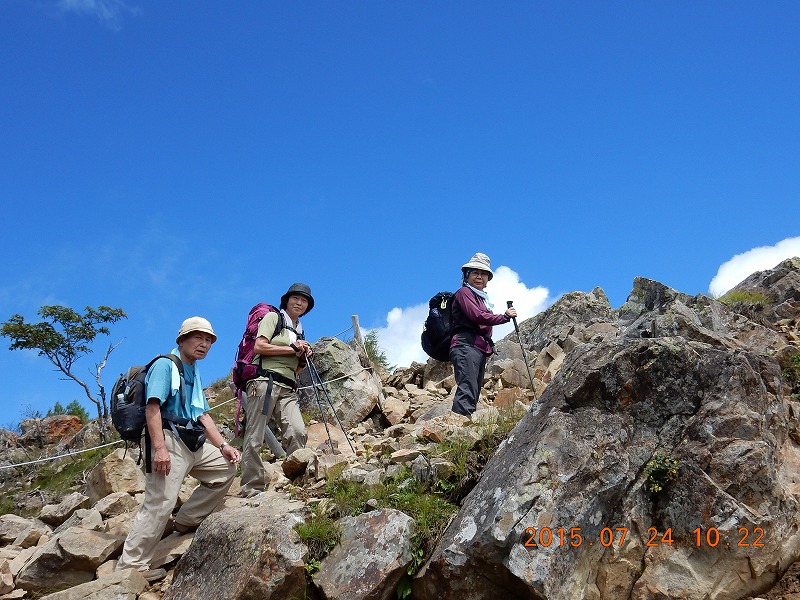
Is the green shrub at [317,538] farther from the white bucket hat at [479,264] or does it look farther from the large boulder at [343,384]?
the large boulder at [343,384]

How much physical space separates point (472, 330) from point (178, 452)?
4294 millimetres

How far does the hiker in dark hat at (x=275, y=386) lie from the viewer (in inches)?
297

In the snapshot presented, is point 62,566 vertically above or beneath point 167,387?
beneath

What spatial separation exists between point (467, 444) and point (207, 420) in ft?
9.17

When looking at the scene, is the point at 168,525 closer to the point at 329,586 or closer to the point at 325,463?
the point at 325,463

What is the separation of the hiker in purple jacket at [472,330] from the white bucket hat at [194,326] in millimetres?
3533

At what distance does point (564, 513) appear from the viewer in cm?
529

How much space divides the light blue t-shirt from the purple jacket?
377 centimetres

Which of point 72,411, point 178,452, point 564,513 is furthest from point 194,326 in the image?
point 72,411
